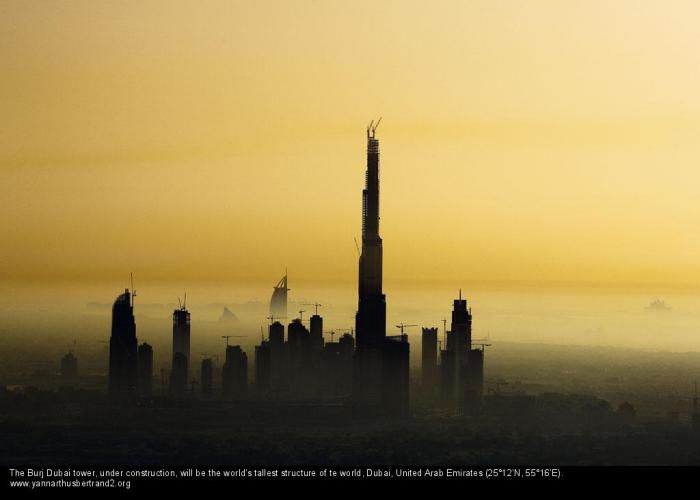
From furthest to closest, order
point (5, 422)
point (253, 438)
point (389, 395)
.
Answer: point (389, 395), point (5, 422), point (253, 438)

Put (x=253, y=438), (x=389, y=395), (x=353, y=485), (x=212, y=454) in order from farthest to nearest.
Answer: (x=389, y=395), (x=253, y=438), (x=212, y=454), (x=353, y=485)

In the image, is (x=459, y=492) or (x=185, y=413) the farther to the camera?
(x=185, y=413)

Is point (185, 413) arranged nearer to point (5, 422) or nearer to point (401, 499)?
point (5, 422)

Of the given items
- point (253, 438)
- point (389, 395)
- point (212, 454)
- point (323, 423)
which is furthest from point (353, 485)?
point (389, 395)

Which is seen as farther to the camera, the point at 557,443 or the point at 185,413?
the point at 185,413

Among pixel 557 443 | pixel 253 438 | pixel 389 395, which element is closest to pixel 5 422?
pixel 253 438

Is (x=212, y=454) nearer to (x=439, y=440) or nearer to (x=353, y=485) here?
(x=439, y=440)

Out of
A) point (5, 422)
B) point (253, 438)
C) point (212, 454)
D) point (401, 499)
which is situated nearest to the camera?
point (401, 499)

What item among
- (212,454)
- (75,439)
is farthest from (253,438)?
(75,439)

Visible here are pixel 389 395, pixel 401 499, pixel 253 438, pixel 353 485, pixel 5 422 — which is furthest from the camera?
pixel 389 395
